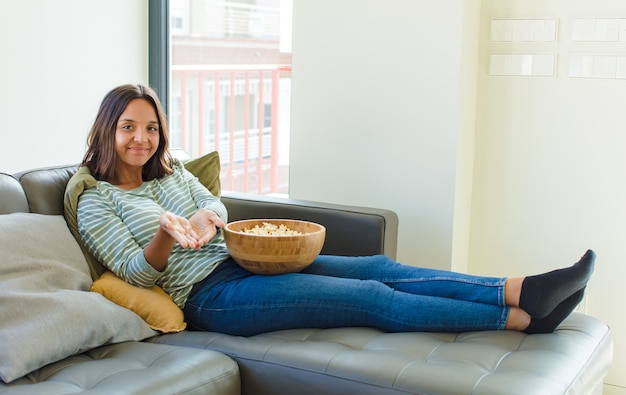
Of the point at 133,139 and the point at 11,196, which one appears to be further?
the point at 133,139

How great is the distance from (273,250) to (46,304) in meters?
0.62

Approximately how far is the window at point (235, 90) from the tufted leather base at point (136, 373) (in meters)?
2.08

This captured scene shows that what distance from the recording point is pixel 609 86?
9.14 ft

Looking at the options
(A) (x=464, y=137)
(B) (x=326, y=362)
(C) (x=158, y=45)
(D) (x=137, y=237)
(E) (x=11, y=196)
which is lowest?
(B) (x=326, y=362)

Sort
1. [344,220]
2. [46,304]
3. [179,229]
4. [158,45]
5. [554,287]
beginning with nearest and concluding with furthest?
[46,304] → [554,287] → [179,229] → [344,220] → [158,45]

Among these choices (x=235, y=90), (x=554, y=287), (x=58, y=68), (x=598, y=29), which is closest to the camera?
(x=554, y=287)

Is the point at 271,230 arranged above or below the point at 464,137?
below

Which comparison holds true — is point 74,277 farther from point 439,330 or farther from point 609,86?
point 609,86

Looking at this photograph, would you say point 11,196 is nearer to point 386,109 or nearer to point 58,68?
point 58,68

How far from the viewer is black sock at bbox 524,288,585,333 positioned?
6.90 feet

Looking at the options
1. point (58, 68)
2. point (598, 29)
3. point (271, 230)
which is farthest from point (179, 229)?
point (598, 29)

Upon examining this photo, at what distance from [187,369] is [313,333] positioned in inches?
16.2

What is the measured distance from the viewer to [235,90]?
438 cm

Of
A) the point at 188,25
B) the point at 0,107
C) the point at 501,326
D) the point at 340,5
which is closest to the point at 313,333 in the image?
the point at 501,326
